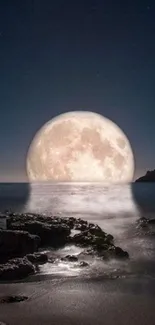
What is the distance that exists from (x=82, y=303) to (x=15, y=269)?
4732 millimetres

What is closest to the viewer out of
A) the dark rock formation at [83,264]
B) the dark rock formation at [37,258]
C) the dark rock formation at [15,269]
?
the dark rock formation at [15,269]

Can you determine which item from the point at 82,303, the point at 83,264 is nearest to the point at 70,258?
the point at 83,264

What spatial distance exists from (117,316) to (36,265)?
24.7 feet

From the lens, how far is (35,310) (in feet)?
39.8

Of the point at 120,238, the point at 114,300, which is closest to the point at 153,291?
the point at 114,300

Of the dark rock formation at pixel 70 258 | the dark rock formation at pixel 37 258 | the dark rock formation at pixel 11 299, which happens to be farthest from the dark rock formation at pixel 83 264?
the dark rock formation at pixel 11 299

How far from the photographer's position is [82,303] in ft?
42.1

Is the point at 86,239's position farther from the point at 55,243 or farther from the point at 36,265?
the point at 36,265

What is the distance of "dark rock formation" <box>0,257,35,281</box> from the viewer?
15.8 meters

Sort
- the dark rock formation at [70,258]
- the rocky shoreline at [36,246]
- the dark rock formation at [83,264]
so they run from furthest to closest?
the dark rock formation at [70,258] < the dark rock formation at [83,264] < the rocky shoreline at [36,246]

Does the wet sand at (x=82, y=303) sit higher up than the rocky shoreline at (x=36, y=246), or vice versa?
the rocky shoreline at (x=36, y=246)

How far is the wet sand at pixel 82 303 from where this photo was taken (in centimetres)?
1136

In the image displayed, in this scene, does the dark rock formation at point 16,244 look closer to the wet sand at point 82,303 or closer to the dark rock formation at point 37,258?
the dark rock formation at point 37,258

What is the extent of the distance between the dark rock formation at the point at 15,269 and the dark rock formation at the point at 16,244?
7.82ft
